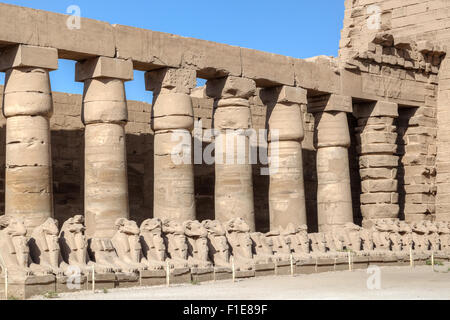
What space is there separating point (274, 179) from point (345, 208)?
248 centimetres

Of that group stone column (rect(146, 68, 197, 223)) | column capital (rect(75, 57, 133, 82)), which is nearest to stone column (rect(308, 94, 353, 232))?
stone column (rect(146, 68, 197, 223))

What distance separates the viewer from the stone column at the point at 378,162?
81.1 ft

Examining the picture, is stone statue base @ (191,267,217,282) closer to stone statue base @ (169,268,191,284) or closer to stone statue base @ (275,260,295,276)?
stone statue base @ (169,268,191,284)

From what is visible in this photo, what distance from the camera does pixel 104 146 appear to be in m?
18.2

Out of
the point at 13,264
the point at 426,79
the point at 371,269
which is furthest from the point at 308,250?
the point at 426,79

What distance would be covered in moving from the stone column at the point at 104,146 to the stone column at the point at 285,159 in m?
4.91

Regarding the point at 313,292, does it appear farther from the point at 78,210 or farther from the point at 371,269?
the point at 78,210

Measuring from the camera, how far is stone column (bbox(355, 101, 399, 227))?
24719 mm

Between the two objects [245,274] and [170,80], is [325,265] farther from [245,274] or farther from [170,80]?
[170,80]

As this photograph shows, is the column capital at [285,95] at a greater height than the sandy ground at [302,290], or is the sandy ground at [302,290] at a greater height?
the column capital at [285,95]

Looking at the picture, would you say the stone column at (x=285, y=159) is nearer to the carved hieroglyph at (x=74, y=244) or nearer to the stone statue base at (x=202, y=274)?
the stone statue base at (x=202, y=274)

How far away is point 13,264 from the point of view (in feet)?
42.0

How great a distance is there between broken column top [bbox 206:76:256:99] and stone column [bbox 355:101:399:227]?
5.24 m

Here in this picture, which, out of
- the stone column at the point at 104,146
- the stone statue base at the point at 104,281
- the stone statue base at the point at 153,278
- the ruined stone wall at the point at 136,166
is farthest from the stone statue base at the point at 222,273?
the ruined stone wall at the point at 136,166
